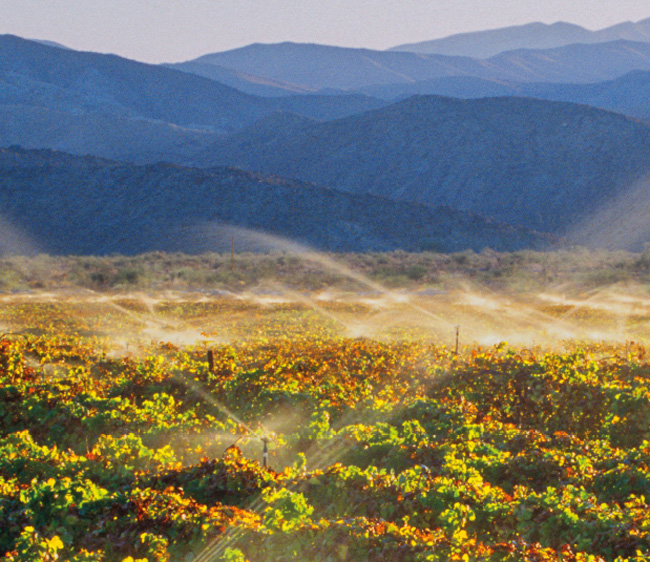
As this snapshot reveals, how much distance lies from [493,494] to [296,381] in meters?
5.01

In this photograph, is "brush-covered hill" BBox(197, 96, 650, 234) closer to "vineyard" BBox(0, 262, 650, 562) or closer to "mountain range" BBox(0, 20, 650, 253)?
"mountain range" BBox(0, 20, 650, 253)

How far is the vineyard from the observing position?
5664mm

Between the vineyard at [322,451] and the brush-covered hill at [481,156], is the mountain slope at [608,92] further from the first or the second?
the vineyard at [322,451]

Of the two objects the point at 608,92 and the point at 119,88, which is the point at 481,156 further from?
the point at 608,92

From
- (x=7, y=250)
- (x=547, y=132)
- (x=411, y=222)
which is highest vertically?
(x=547, y=132)

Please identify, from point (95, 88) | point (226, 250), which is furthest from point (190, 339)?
point (95, 88)

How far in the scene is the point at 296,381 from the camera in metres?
11.0

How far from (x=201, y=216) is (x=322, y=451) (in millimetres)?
49953

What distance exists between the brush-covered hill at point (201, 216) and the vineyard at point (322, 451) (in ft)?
117

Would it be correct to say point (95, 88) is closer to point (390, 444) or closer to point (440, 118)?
point (440, 118)

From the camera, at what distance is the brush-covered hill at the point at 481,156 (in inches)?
2633

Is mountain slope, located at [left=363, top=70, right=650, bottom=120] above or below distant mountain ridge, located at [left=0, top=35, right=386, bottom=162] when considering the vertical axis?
above

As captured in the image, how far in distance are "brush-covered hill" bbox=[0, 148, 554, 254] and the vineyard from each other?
35.7 metres

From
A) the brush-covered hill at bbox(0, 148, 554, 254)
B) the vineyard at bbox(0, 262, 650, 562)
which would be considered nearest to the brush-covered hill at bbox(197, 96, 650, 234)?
the brush-covered hill at bbox(0, 148, 554, 254)
